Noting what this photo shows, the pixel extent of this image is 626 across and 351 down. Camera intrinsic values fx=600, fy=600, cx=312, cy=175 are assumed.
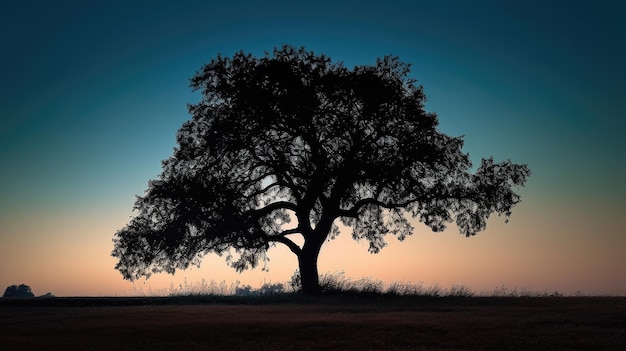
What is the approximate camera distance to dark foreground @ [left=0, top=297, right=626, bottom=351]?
13.6m

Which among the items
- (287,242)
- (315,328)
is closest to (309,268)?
(287,242)

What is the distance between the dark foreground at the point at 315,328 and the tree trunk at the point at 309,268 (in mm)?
8001

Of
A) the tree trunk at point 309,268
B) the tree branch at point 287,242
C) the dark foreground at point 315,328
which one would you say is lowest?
the dark foreground at point 315,328

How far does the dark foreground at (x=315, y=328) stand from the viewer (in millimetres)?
13570

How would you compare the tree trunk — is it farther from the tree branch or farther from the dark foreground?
the dark foreground

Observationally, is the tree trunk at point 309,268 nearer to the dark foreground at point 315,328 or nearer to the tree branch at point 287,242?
the tree branch at point 287,242

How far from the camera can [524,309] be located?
20469mm

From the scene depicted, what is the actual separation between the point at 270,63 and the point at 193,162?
20.6ft

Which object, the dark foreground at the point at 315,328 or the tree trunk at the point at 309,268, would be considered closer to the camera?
the dark foreground at the point at 315,328

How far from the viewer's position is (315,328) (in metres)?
15.4

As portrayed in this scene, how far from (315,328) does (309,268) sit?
588 inches

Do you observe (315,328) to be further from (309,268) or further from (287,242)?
(287,242)

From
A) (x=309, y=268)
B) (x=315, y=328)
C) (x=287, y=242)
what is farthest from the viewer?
(x=287, y=242)

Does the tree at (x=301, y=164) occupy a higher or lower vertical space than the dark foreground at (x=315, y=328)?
higher
